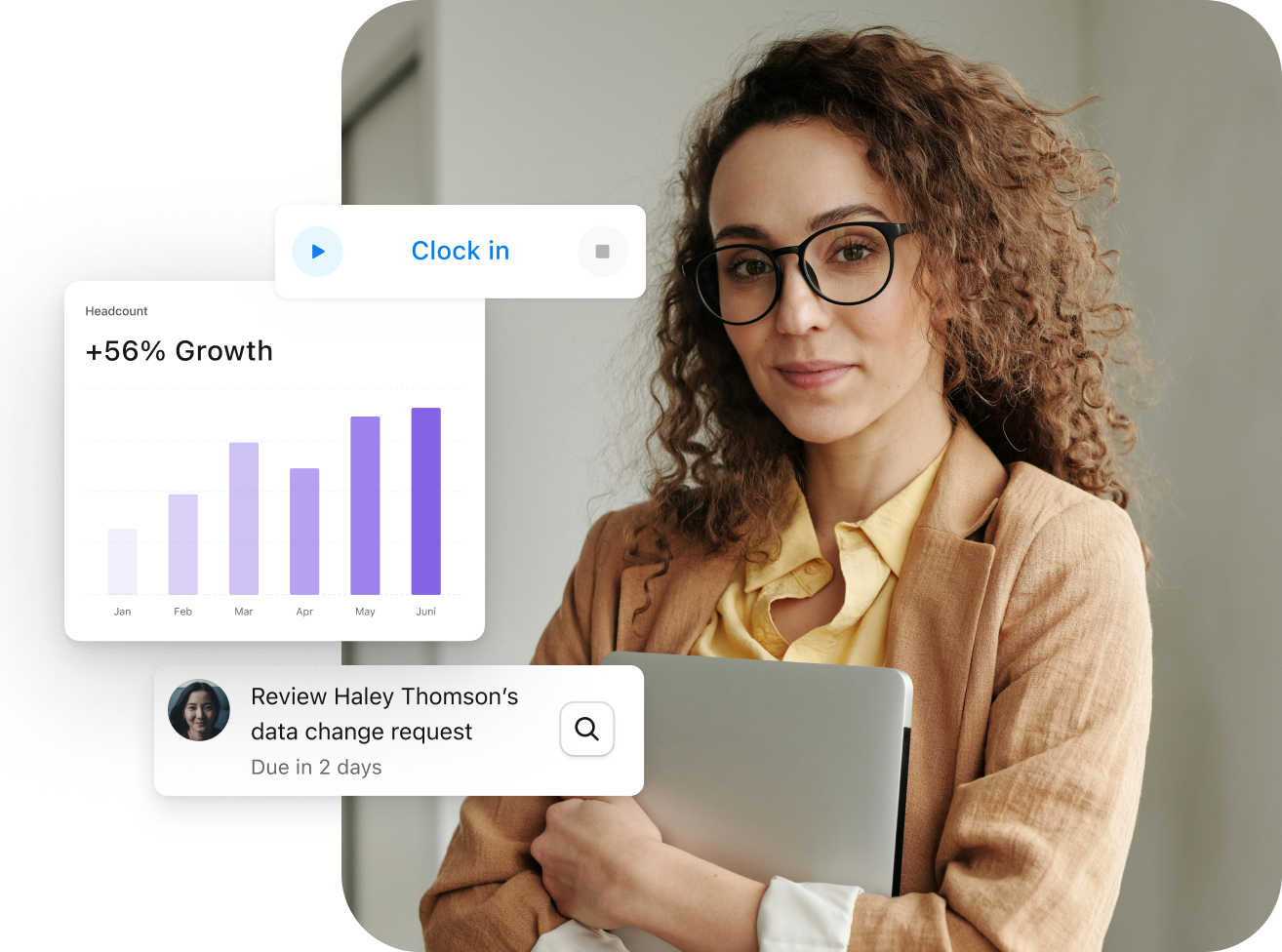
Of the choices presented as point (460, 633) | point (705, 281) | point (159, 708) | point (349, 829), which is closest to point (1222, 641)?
point (705, 281)

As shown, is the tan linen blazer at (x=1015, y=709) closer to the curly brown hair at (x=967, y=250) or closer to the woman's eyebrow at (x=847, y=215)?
the curly brown hair at (x=967, y=250)

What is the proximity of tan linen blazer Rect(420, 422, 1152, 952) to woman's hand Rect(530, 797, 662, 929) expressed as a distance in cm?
Result: 18

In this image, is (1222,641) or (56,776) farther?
(56,776)

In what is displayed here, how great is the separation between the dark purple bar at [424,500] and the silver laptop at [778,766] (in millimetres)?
172

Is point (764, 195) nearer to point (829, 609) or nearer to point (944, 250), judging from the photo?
point (944, 250)

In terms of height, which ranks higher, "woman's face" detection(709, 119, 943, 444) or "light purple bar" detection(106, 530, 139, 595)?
"woman's face" detection(709, 119, 943, 444)

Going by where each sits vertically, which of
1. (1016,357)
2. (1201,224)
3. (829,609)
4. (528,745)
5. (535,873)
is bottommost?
(535,873)

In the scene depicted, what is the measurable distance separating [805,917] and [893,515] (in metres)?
0.32

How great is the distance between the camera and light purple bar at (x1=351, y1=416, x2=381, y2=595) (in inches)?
34.9

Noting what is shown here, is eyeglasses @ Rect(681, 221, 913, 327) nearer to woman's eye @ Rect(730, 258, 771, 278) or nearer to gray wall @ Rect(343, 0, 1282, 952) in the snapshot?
woman's eye @ Rect(730, 258, 771, 278)

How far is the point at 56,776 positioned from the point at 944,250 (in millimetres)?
929

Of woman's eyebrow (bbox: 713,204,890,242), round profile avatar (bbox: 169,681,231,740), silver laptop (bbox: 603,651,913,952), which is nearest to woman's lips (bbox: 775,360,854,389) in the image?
woman's eyebrow (bbox: 713,204,890,242)

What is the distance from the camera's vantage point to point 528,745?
0.89m

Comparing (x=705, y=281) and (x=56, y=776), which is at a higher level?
(x=705, y=281)
